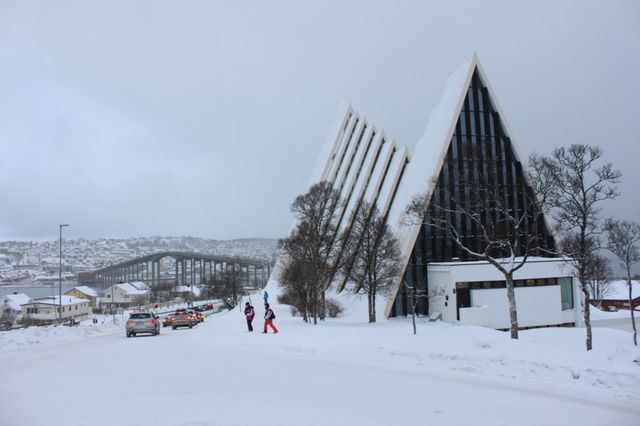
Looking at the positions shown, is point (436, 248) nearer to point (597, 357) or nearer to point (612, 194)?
point (612, 194)

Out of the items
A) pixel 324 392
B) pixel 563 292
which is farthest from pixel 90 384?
pixel 563 292

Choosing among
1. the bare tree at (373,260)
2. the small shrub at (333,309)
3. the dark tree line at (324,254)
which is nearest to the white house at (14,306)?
the small shrub at (333,309)

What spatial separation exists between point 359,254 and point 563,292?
1609 cm

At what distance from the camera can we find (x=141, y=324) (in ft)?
69.2

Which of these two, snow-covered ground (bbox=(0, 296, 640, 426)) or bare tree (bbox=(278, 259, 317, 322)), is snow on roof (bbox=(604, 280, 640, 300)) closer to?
bare tree (bbox=(278, 259, 317, 322))

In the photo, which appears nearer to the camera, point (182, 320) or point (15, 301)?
point (182, 320)

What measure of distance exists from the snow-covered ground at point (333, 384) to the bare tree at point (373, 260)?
12.7 m

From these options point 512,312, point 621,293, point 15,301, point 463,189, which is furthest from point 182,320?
point 621,293

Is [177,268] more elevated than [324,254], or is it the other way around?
[324,254]

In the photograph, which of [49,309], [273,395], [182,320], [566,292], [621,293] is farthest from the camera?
[49,309]

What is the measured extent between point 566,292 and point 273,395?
1219 inches

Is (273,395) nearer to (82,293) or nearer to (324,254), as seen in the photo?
(324,254)

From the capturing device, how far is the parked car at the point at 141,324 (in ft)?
68.8

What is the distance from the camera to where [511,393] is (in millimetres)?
8273
